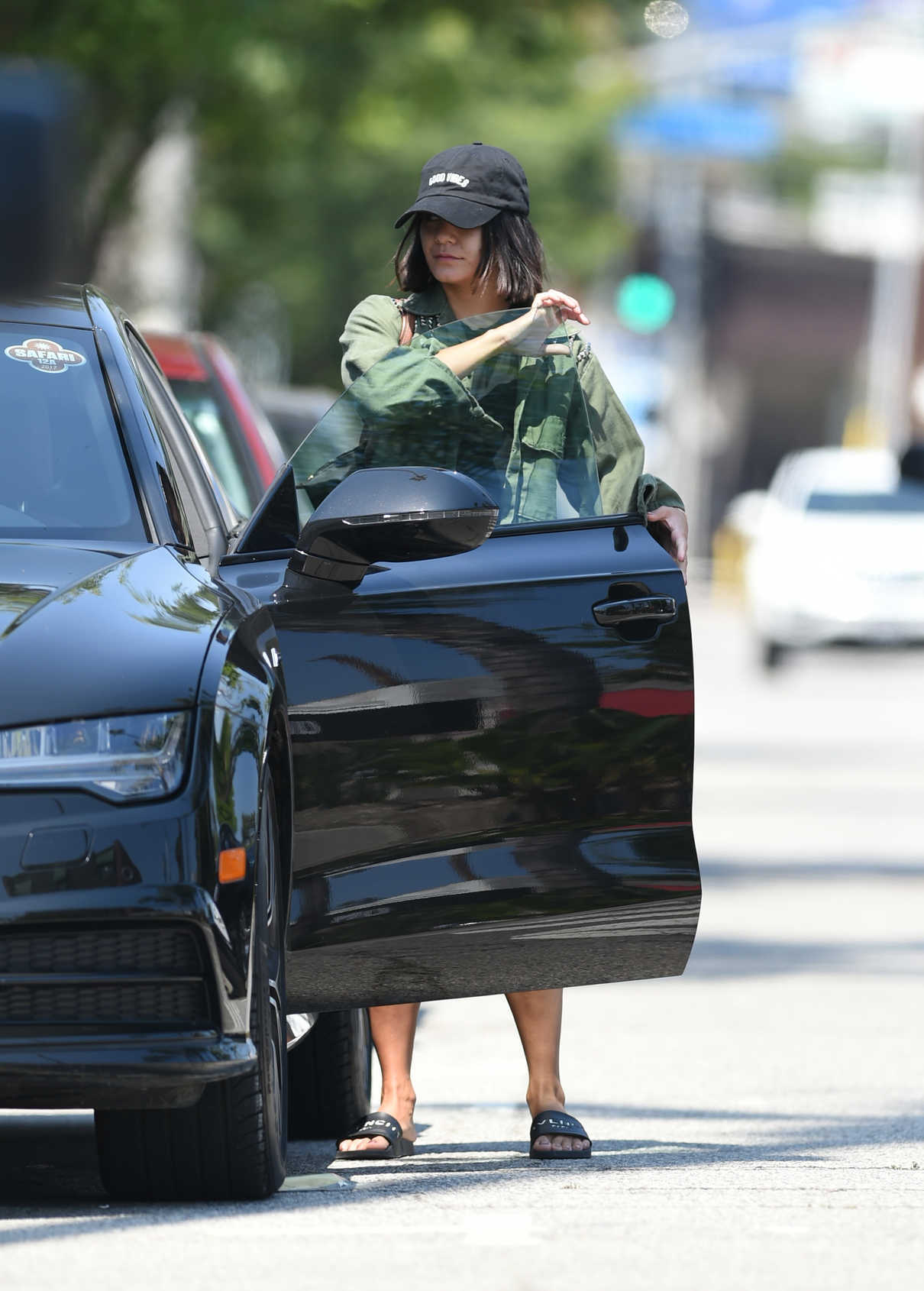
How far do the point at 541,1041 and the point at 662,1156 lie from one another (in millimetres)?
342

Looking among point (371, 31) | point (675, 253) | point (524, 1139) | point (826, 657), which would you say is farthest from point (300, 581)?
point (675, 253)

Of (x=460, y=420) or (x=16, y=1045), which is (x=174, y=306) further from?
(x=16, y=1045)

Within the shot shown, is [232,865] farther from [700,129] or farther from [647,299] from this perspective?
[700,129]

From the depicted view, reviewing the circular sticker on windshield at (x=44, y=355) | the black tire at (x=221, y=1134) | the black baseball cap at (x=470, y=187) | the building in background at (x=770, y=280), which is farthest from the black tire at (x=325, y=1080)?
the building in background at (x=770, y=280)

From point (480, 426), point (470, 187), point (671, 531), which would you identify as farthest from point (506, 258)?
Answer: point (671, 531)

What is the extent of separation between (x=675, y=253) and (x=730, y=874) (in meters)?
49.3

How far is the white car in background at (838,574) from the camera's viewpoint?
80.6 feet

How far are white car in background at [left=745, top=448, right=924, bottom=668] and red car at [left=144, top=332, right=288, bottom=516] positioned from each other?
16.2m

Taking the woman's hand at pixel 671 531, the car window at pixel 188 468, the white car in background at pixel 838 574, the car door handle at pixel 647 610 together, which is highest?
the car window at pixel 188 468

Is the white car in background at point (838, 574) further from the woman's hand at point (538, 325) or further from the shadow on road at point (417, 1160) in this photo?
the woman's hand at point (538, 325)

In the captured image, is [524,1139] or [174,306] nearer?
[524,1139]

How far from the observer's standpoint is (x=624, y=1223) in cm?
444

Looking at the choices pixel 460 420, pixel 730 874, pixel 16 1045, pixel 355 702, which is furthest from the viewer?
pixel 730 874

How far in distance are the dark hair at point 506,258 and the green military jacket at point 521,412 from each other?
9cm
